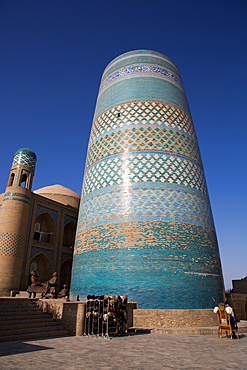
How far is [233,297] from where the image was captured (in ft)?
25.9

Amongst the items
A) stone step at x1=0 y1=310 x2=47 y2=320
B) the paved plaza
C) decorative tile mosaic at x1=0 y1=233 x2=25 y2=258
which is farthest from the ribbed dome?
the paved plaza

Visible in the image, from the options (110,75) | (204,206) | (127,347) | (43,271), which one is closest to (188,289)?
(204,206)

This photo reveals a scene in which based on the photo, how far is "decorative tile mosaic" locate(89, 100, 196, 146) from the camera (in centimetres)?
801

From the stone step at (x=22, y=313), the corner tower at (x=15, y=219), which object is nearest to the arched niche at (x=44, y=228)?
the corner tower at (x=15, y=219)

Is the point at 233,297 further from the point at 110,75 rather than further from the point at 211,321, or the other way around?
the point at 110,75

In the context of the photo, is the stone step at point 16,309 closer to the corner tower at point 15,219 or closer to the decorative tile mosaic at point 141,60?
the corner tower at point 15,219

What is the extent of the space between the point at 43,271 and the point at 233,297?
844 centimetres

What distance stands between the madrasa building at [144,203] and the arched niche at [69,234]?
4.46 m

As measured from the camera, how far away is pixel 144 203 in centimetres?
680

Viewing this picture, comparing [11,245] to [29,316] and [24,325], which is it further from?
[24,325]

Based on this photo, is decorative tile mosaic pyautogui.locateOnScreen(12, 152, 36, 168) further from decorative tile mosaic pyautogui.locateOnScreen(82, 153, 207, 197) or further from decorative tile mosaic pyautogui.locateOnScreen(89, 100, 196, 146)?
decorative tile mosaic pyautogui.locateOnScreen(82, 153, 207, 197)

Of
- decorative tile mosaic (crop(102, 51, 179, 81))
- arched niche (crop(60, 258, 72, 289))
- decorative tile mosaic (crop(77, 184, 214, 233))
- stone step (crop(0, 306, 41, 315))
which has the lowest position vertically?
stone step (crop(0, 306, 41, 315))

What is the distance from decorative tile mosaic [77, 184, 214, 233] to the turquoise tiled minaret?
3 cm

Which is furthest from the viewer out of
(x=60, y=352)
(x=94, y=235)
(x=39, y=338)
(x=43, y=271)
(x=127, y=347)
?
(x=43, y=271)
